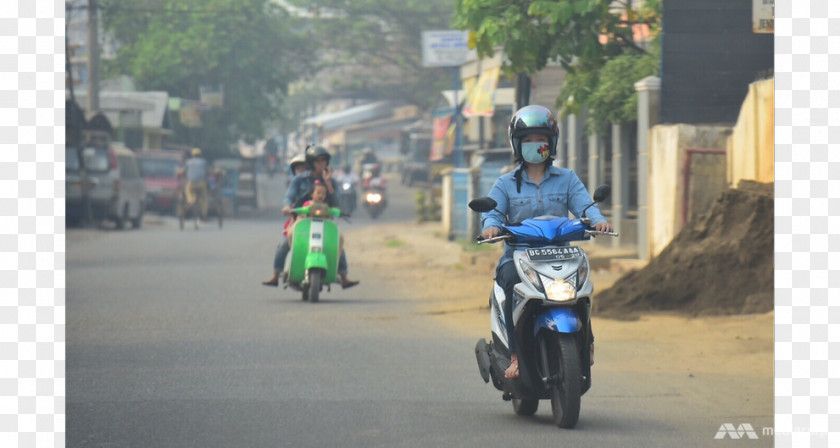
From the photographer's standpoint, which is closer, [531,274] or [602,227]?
[531,274]

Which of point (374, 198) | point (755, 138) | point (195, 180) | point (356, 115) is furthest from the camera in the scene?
point (356, 115)

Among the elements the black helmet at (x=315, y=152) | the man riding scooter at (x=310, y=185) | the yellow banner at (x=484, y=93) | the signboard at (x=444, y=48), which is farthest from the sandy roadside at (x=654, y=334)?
the signboard at (x=444, y=48)

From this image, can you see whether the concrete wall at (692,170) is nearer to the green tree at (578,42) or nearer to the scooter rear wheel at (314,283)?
the green tree at (578,42)

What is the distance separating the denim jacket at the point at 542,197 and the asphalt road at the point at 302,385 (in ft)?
3.53

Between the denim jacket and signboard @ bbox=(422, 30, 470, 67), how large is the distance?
28878 millimetres

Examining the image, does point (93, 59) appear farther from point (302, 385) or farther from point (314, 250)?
point (302, 385)

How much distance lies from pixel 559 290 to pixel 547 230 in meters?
0.33

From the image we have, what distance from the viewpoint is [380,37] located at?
48844 mm

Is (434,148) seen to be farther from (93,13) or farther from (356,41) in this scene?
(93,13)

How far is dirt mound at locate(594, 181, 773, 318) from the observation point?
12.6m

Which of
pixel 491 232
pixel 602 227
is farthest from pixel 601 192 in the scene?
pixel 491 232

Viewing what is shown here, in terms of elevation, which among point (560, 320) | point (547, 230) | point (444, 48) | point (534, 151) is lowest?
point (560, 320)

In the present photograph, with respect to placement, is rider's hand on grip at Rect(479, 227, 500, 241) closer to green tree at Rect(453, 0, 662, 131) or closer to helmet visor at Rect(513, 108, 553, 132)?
helmet visor at Rect(513, 108, 553, 132)

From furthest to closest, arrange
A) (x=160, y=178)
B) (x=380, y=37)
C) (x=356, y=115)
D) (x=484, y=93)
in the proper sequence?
(x=356, y=115) < (x=380, y=37) < (x=160, y=178) < (x=484, y=93)
